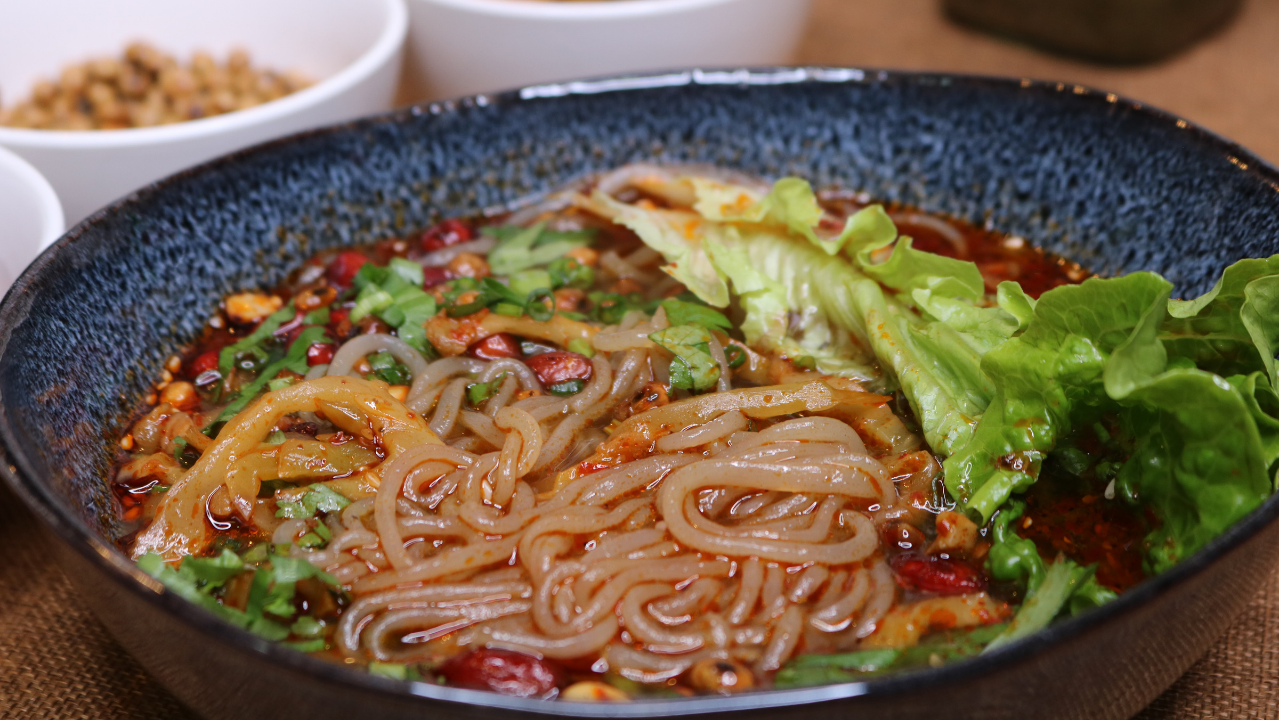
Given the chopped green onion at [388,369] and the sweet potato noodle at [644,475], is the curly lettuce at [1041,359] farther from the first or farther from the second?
the chopped green onion at [388,369]

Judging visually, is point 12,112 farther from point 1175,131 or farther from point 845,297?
point 1175,131

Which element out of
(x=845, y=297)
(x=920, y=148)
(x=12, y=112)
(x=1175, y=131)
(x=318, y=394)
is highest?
(x=1175, y=131)

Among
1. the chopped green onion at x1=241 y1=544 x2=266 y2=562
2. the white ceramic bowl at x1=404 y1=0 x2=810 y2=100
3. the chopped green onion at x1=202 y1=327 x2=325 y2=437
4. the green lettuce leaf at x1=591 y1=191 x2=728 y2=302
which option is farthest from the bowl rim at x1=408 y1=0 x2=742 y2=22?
the chopped green onion at x1=241 y1=544 x2=266 y2=562

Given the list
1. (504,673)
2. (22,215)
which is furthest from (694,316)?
(22,215)

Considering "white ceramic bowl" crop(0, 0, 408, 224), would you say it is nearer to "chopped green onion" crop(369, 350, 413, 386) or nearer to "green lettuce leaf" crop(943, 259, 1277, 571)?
"chopped green onion" crop(369, 350, 413, 386)

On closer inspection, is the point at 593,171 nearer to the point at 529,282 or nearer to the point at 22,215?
the point at 529,282

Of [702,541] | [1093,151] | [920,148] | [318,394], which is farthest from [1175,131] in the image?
[318,394]

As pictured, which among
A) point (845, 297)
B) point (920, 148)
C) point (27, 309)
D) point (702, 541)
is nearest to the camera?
point (702, 541)
